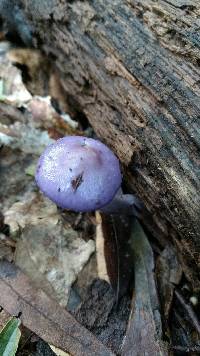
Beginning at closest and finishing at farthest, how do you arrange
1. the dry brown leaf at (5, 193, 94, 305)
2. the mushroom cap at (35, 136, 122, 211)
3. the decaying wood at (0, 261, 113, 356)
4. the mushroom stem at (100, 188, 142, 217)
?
the decaying wood at (0, 261, 113, 356)
the mushroom cap at (35, 136, 122, 211)
the dry brown leaf at (5, 193, 94, 305)
the mushroom stem at (100, 188, 142, 217)

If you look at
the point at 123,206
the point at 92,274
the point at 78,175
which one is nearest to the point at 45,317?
the point at 92,274

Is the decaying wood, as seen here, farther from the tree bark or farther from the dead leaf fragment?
the tree bark

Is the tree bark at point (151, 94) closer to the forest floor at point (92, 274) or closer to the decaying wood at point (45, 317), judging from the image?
the forest floor at point (92, 274)

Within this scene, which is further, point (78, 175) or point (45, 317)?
point (78, 175)

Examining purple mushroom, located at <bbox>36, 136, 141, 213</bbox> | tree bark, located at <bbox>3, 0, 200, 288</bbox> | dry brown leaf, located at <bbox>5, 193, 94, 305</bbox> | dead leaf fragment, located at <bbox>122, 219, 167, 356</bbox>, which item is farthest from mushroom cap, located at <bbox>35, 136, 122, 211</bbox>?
dead leaf fragment, located at <bbox>122, 219, 167, 356</bbox>

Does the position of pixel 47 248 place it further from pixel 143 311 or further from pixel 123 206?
pixel 143 311

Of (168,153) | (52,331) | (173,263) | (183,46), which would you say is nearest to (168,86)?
(183,46)
